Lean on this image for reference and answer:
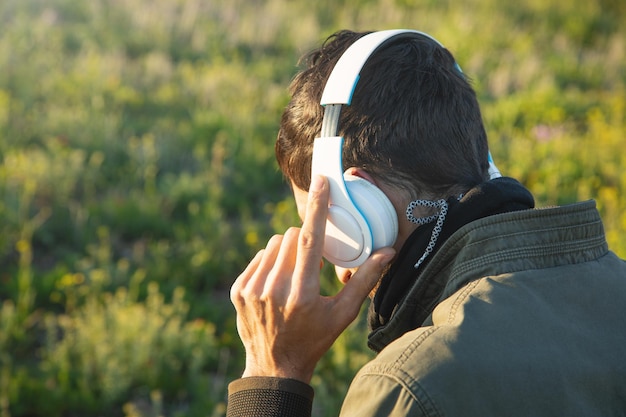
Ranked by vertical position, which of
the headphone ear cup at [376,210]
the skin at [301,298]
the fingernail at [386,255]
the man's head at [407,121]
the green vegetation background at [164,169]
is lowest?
the green vegetation background at [164,169]

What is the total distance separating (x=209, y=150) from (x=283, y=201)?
990 millimetres

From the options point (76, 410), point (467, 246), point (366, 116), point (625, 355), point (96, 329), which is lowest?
point (76, 410)

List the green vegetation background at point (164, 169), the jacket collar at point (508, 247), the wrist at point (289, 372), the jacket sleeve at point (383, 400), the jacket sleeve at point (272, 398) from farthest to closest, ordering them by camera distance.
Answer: the green vegetation background at point (164, 169)
the wrist at point (289, 372)
the jacket sleeve at point (272, 398)
the jacket collar at point (508, 247)
the jacket sleeve at point (383, 400)

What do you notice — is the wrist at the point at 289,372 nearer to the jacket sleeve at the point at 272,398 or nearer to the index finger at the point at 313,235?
the jacket sleeve at the point at 272,398

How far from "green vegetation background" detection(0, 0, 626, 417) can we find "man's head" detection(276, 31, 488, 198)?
5.56 ft

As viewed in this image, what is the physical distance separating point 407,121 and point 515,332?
2.37 ft

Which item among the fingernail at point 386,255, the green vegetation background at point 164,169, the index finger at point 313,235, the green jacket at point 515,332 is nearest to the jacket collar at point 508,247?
the green jacket at point 515,332

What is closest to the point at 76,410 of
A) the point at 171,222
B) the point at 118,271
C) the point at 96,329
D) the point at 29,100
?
the point at 96,329

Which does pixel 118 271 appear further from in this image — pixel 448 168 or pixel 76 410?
pixel 448 168

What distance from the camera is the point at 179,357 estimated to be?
3.91m

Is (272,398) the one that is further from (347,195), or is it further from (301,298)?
(347,195)

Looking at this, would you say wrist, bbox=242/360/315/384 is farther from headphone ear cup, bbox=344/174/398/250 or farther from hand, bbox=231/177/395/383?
headphone ear cup, bbox=344/174/398/250

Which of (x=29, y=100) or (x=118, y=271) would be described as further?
(x=29, y=100)

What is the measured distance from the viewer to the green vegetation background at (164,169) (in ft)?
12.5
